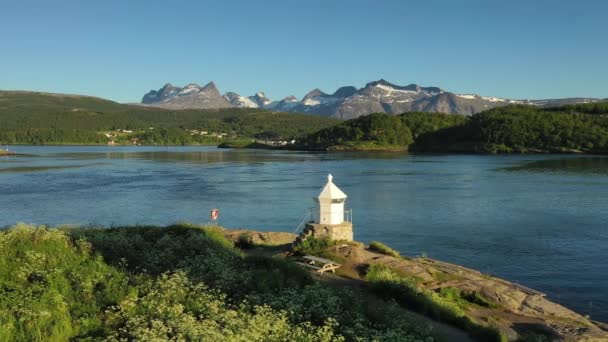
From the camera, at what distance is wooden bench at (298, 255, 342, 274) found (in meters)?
20.9

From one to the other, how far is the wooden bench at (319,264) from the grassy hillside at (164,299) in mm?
4365

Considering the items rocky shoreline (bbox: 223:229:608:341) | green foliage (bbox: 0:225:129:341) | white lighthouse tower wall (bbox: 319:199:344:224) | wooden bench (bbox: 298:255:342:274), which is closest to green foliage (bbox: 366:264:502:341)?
rocky shoreline (bbox: 223:229:608:341)

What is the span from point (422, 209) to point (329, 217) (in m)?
31.3

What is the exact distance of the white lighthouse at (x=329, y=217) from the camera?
81.8ft

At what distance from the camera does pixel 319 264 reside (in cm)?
2170

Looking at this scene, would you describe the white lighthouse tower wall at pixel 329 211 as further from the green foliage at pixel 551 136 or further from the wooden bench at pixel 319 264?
the green foliage at pixel 551 136

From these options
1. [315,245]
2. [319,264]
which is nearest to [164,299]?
[319,264]

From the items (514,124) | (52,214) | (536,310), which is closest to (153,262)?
(536,310)

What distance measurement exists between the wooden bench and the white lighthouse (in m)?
2.62

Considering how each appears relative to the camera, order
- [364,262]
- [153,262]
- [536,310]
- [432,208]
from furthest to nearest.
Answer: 1. [432,208]
2. [364,262]
3. [536,310]
4. [153,262]

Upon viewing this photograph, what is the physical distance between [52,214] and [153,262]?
41.6 meters

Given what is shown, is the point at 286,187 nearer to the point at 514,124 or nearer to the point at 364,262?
the point at 364,262

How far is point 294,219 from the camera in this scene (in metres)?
48.2

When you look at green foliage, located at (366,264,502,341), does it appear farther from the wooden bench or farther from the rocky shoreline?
the wooden bench
